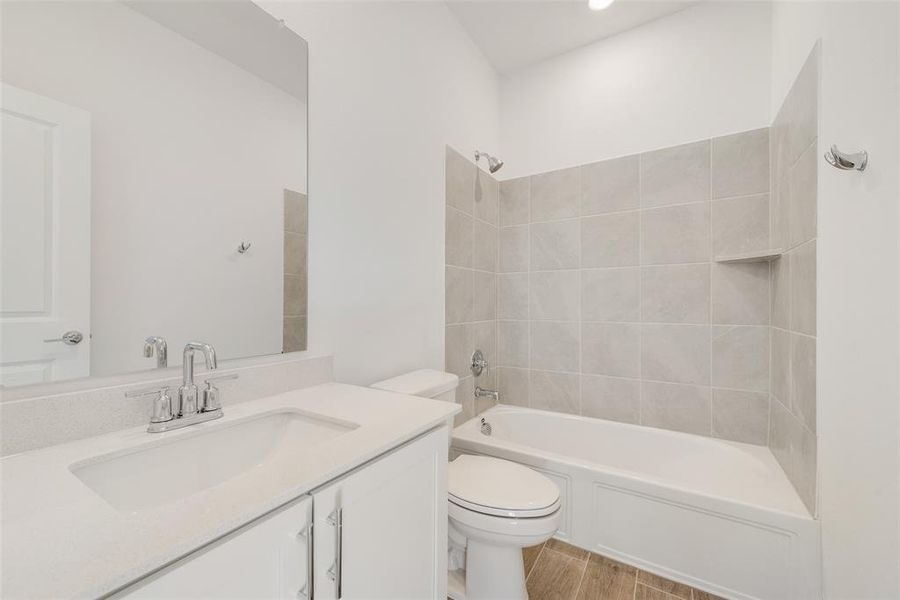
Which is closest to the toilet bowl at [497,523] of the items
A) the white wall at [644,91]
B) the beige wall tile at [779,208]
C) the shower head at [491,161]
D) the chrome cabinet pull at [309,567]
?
the chrome cabinet pull at [309,567]

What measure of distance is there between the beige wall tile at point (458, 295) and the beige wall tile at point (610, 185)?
0.86m

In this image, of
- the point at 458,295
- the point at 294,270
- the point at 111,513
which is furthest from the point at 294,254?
the point at 458,295

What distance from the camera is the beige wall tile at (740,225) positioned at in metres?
1.84

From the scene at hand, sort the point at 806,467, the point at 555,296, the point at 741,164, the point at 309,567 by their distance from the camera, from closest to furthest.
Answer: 1. the point at 309,567
2. the point at 806,467
3. the point at 741,164
4. the point at 555,296

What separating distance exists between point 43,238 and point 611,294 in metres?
2.34

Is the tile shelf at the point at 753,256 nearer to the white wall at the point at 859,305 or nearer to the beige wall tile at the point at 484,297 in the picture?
the white wall at the point at 859,305

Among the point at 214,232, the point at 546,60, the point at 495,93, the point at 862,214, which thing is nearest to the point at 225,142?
the point at 214,232

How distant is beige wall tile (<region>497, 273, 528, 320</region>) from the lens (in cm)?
249

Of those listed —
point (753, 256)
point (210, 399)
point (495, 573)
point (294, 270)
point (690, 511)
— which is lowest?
point (495, 573)

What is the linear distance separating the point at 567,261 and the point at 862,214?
4.66 feet

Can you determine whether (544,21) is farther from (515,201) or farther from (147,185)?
(147,185)

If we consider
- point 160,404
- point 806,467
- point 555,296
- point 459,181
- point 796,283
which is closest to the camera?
point 160,404

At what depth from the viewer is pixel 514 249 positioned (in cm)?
254

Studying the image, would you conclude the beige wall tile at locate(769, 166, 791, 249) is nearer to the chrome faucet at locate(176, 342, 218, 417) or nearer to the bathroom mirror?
the bathroom mirror
